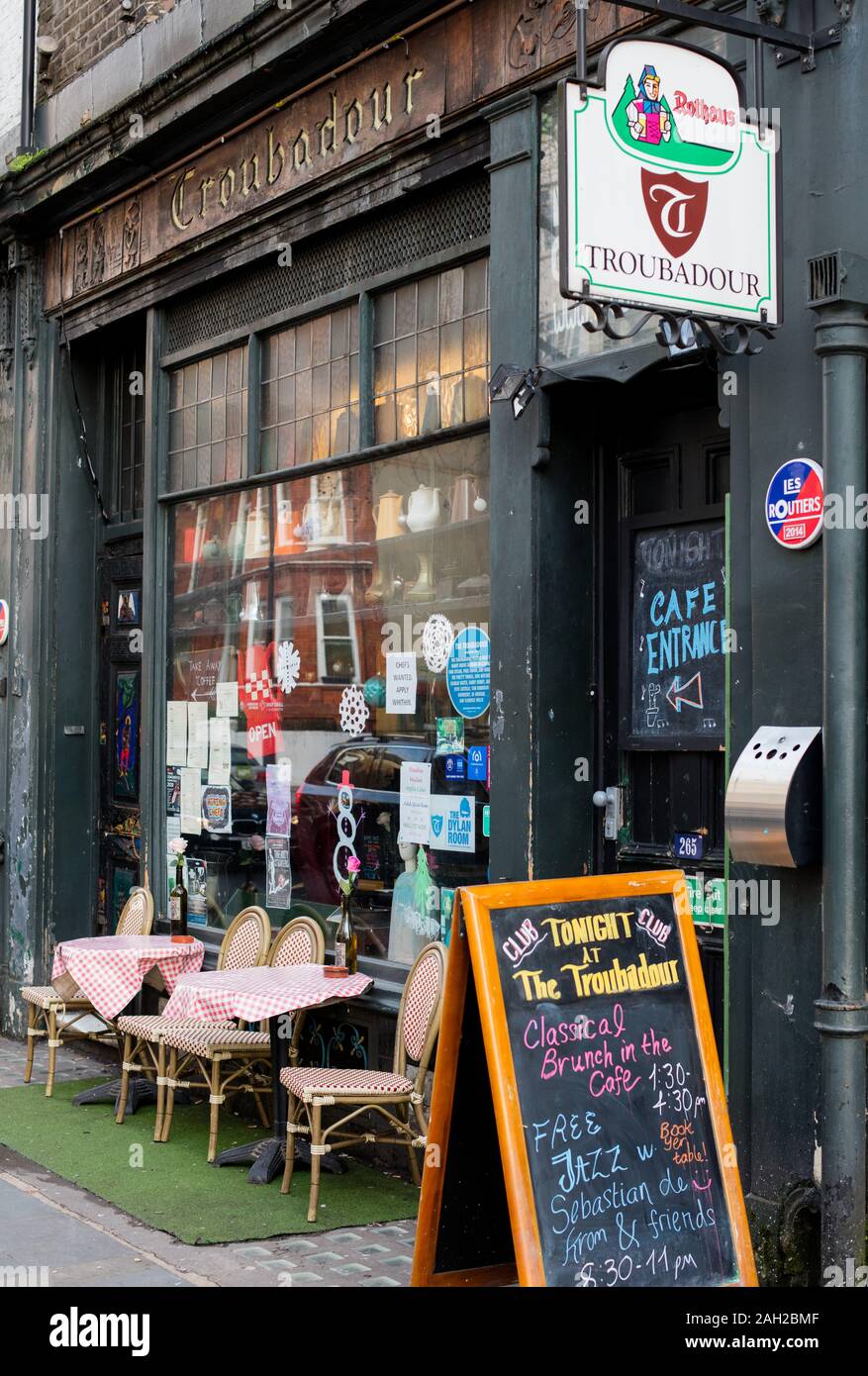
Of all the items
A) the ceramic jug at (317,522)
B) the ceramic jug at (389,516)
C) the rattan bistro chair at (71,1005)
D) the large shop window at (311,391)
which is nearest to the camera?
the ceramic jug at (389,516)

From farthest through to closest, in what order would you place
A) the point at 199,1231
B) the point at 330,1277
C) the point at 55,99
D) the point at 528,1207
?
the point at 55,99 < the point at 199,1231 < the point at 330,1277 < the point at 528,1207

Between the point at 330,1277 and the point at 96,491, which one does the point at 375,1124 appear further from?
the point at 96,491

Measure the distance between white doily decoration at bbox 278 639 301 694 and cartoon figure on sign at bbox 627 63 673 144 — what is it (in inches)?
158

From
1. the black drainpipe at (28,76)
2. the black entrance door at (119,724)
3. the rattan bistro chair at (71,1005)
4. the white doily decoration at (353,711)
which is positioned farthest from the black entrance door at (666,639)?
the black drainpipe at (28,76)

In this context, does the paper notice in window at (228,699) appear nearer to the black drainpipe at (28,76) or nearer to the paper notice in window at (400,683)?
the paper notice in window at (400,683)

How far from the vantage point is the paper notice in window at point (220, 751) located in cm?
901

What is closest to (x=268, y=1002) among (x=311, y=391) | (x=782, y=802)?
(x=782, y=802)

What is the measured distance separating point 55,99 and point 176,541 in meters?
3.28

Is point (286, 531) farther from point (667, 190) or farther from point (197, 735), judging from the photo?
point (667, 190)

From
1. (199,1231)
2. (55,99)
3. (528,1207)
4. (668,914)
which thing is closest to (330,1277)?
(199,1231)

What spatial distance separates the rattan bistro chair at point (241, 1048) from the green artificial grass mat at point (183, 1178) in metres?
0.18

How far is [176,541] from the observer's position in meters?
9.58

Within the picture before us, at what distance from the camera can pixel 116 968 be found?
26.8 ft

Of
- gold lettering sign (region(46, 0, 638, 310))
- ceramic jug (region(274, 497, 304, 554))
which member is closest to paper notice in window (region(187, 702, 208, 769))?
ceramic jug (region(274, 497, 304, 554))
